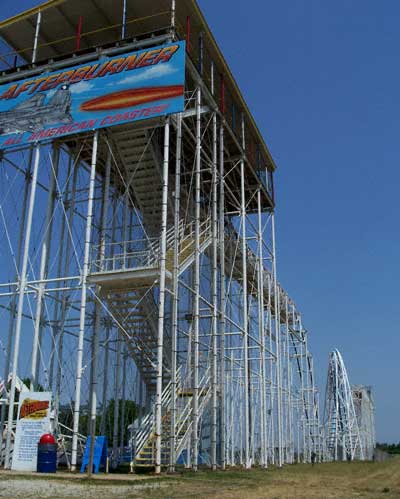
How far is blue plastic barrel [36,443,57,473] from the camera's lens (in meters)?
18.8

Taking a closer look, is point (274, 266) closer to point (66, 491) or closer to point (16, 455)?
point (16, 455)

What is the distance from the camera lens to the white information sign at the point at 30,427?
19.4 metres

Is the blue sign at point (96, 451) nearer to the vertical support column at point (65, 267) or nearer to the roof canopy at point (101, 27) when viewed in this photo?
the vertical support column at point (65, 267)

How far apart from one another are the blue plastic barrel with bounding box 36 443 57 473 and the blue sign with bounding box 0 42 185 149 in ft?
37.1

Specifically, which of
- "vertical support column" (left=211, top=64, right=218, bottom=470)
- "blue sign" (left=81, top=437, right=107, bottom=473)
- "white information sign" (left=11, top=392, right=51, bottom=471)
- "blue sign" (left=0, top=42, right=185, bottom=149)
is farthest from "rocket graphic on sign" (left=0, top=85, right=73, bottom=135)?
"blue sign" (left=81, top=437, right=107, bottom=473)

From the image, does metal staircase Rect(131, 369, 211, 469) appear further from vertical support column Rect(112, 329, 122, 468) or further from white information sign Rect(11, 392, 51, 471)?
white information sign Rect(11, 392, 51, 471)

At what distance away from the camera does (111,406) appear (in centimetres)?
3734

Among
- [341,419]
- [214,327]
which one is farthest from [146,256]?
[341,419]

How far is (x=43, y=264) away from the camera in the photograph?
23.3 meters

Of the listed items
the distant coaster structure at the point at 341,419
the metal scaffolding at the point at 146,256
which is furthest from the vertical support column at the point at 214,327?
the distant coaster structure at the point at 341,419

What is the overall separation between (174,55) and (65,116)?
487cm

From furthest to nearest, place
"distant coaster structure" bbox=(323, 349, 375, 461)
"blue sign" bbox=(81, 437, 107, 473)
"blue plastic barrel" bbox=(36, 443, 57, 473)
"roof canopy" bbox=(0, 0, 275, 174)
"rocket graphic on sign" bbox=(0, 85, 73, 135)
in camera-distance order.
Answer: "distant coaster structure" bbox=(323, 349, 375, 461), "roof canopy" bbox=(0, 0, 275, 174), "rocket graphic on sign" bbox=(0, 85, 73, 135), "blue sign" bbox=(81, 437, 107, 473), "blue plastic barrel" bbox=(36, 443, 57, 473)

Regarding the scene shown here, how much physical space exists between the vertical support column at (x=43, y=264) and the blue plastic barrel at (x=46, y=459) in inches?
123

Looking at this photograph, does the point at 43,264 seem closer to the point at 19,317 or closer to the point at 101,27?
the point at 19,317
